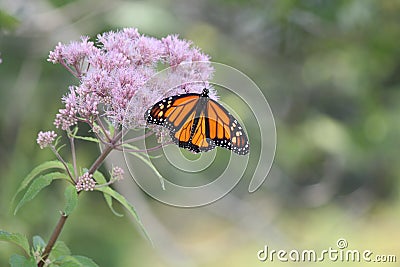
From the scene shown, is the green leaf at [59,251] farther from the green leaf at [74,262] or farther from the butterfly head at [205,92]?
the butterfly head at [205,92]

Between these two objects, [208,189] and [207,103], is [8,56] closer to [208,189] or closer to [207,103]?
[208,189]

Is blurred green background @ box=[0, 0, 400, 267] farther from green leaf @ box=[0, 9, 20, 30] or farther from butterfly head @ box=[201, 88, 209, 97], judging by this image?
butterfly head @ box=[201, 88, 209, 97]

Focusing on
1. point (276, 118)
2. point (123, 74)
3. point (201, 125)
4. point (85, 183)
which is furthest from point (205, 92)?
point (276, 118)

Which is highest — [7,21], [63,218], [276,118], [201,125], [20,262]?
[276,118]

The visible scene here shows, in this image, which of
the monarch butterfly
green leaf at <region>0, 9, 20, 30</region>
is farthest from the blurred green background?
the monarch butterfly

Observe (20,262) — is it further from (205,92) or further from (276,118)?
(276,118)

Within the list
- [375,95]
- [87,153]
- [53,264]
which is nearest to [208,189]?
[87,153]

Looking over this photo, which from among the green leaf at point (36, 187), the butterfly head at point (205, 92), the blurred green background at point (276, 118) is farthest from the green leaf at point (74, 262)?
the blurred green background at point (276, 118)
